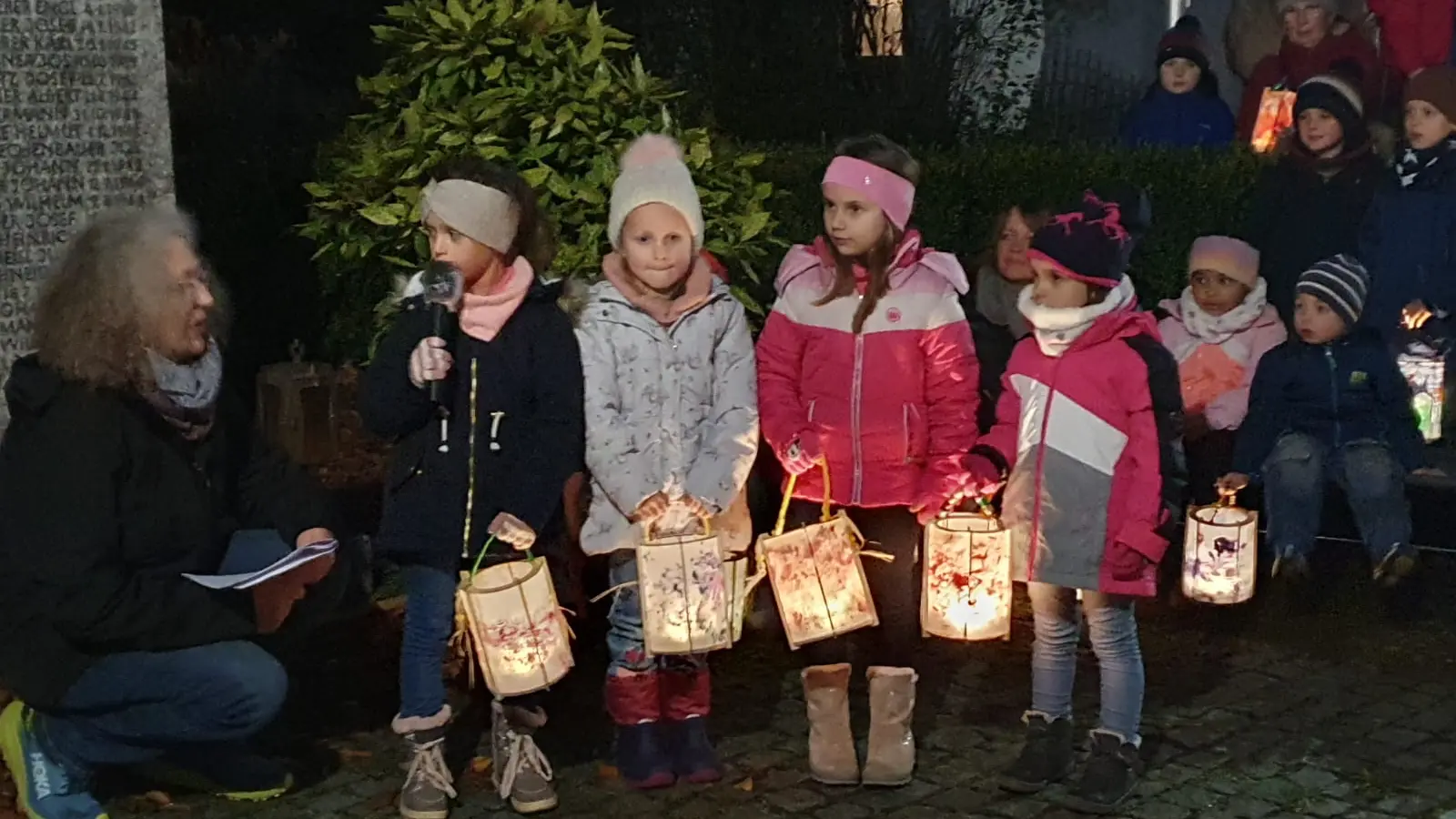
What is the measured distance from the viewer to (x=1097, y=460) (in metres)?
4.82

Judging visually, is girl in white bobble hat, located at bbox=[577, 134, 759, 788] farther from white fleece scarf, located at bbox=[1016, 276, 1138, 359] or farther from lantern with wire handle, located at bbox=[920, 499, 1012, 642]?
white fleece scarf, located at bbox=[1016, 276, 1138, 359]

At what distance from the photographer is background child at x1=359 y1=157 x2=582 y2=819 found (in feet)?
15.4

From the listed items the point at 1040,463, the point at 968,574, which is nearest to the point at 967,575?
the point at 968,574

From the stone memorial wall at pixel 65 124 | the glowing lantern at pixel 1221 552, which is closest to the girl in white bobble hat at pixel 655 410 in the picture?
the glowing lantern at pixel 1221 552

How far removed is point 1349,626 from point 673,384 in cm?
320

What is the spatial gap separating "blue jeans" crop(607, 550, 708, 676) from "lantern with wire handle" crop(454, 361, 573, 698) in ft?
0.91

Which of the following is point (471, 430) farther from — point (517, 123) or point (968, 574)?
point (517, 123)

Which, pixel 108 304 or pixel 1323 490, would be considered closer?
pixel 108 304

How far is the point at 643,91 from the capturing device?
6.19 meters

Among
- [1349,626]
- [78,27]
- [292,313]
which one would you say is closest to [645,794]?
[1349,626]

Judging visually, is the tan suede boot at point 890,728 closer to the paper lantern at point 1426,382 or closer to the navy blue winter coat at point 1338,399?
the navy blue winter coat at point 1338,399

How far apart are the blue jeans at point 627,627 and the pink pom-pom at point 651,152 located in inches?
46.2

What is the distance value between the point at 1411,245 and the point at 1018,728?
11.6ft

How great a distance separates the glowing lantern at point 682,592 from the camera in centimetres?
471
